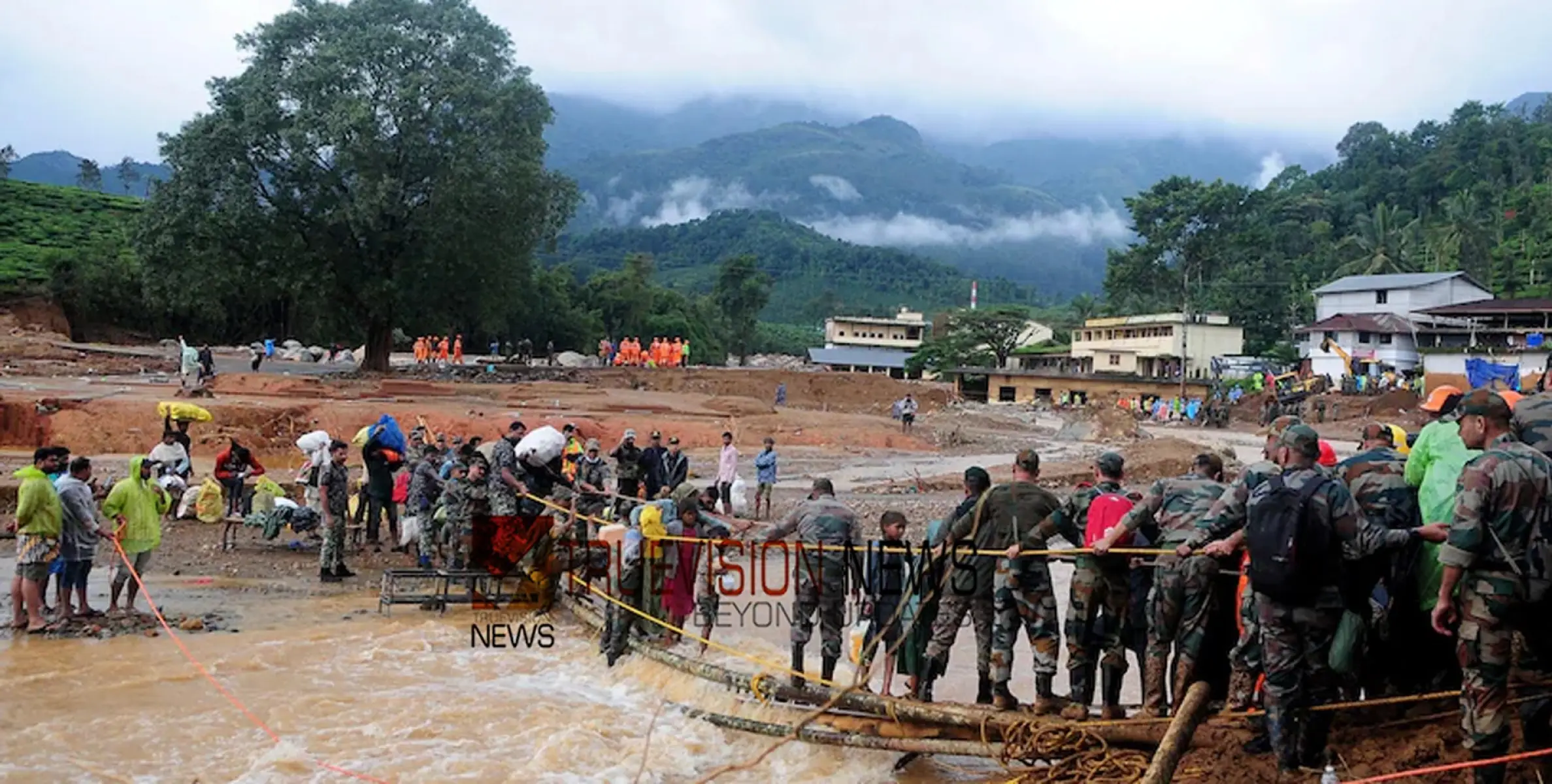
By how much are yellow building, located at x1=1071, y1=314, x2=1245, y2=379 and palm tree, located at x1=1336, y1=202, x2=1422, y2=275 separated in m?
8.89

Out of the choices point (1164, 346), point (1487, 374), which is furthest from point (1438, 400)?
point (1164, 346)

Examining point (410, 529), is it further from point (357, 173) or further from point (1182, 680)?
point (357, 173)

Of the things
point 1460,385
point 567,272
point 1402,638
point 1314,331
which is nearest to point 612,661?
point 1402,638

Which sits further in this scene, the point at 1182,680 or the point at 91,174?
the point at 91,174

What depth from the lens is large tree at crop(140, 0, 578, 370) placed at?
3494 centimetres

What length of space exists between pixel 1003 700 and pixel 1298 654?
2.02m

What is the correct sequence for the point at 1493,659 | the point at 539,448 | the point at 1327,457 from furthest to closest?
the point at 539,448 < the point at 1327,457 < the point at 1493,659

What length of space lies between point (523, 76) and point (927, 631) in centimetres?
3597

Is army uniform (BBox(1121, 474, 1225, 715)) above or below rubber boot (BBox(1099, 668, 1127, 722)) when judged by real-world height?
above

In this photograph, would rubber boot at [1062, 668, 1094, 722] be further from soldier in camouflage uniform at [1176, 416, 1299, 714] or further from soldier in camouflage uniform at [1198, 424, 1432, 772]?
soldier in camouflage uniform at [1198, 424, 1432, 772]

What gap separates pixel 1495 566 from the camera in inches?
203

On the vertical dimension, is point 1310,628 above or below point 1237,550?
below

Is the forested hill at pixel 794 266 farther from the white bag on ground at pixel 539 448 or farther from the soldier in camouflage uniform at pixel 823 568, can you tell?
the soldier in camouflage uniform at pixel 823 568

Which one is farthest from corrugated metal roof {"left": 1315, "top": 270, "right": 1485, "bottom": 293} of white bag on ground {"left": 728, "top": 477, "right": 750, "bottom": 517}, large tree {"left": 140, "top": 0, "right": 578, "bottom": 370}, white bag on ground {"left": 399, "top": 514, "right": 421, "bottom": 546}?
white bag on ground {"left": 399, "top": 514, "right": 421, "bottom": 546}
